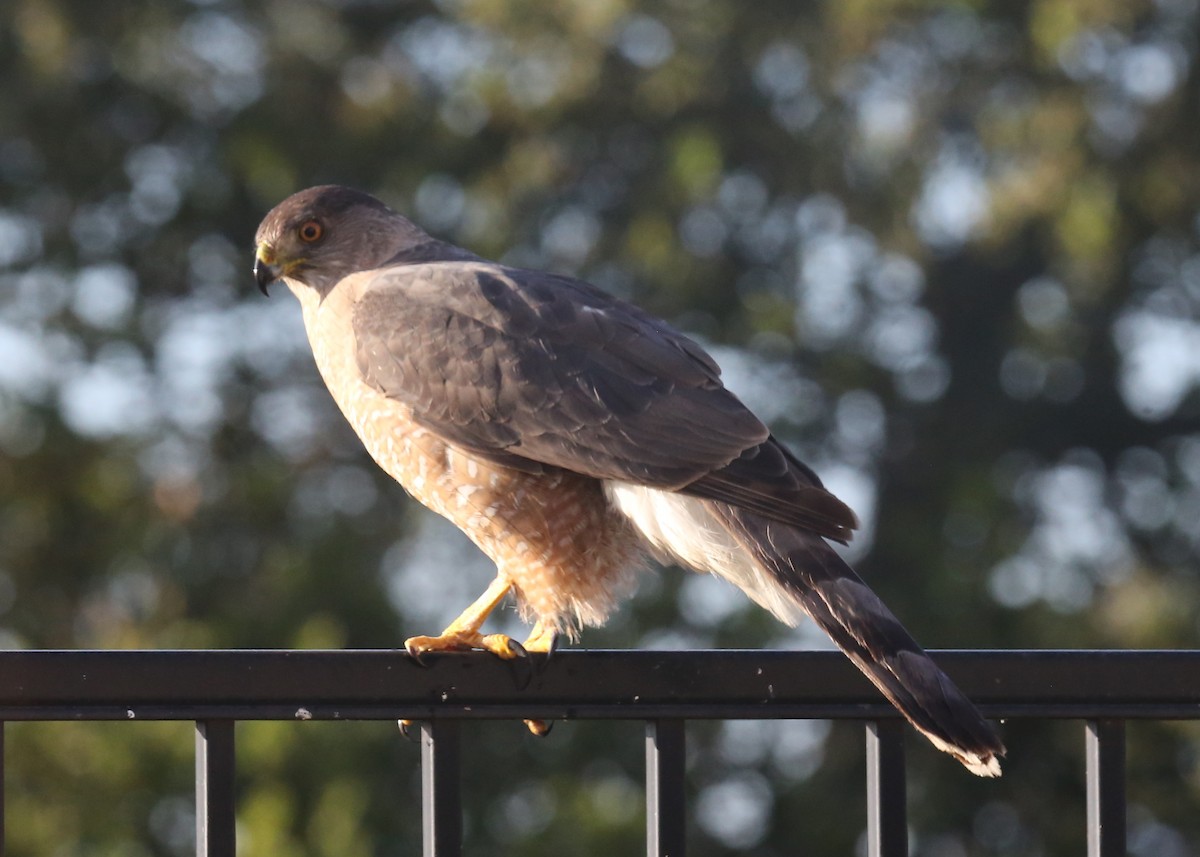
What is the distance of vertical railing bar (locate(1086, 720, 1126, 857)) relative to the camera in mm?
1940

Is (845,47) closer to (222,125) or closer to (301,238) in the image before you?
(222,125)

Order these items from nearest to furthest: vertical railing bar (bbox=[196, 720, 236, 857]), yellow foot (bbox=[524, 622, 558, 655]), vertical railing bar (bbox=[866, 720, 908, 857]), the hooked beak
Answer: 1. vertical railing bar (bbox=[196, 720, 236, 857])
2. vertical railing bar (bbox=[866, 720, 908, 857])
3. yellow foot (bbox=[524, 622, 558, 655])
4. the hooked beak

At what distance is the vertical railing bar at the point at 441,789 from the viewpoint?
1.86m

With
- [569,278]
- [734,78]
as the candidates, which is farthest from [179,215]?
[569,278]

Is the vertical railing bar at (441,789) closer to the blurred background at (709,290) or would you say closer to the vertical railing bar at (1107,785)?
the vertical railing bar at (1107,785)

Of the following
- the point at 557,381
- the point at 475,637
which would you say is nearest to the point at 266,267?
the point at 557,381

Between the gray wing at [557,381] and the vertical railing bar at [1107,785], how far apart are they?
2.37 feet

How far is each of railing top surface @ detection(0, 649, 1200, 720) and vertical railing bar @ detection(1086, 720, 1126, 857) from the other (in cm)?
5

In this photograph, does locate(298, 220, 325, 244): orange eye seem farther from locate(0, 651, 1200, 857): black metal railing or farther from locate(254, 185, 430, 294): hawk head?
locate(0, 651, 1200, 857): black metal railing

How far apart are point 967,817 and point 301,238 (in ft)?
18.7

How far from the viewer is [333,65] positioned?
9.43 meters

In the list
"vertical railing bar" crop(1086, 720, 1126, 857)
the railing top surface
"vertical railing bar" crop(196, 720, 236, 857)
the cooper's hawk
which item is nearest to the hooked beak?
the cooper's hawk

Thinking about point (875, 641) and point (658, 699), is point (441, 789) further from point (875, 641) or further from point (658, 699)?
point (875, 641)

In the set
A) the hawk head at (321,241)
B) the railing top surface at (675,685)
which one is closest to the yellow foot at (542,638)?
the railing top surface at (675,685)
